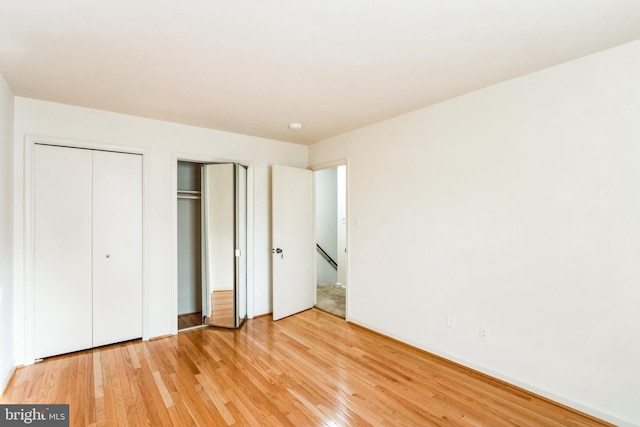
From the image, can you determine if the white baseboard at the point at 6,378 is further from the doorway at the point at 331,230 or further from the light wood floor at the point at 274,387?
the doorway at the point at 331,230

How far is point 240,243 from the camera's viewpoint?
3.88 meters

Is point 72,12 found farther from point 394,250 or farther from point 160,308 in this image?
point 394,250

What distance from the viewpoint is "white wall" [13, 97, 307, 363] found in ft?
8.89

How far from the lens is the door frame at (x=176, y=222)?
3457 mm

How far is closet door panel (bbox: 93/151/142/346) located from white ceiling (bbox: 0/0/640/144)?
70 centimetres

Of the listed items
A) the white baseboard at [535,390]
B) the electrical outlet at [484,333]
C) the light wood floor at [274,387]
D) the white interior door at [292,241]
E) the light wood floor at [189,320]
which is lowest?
the light wood floor at [189,320]

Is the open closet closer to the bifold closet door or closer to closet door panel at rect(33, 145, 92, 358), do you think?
the bifold closet door

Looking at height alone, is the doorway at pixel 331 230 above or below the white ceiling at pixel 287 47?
below

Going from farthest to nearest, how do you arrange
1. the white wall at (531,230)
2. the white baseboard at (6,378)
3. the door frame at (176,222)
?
the door frame at (176,222)
the white baseboard at (6,378)
the white wall at (531,230)

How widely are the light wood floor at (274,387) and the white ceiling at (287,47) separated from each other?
246 cm

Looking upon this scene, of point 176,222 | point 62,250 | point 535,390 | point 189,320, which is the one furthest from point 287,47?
point 189,320

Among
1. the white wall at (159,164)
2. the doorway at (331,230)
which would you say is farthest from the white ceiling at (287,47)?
the doorway at (331,230)

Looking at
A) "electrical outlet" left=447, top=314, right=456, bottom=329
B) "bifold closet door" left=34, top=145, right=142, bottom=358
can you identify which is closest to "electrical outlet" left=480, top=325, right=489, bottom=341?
"electrical outlet" left=447, top=314, right=456, bottom=329

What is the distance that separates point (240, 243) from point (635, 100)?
382 cm
